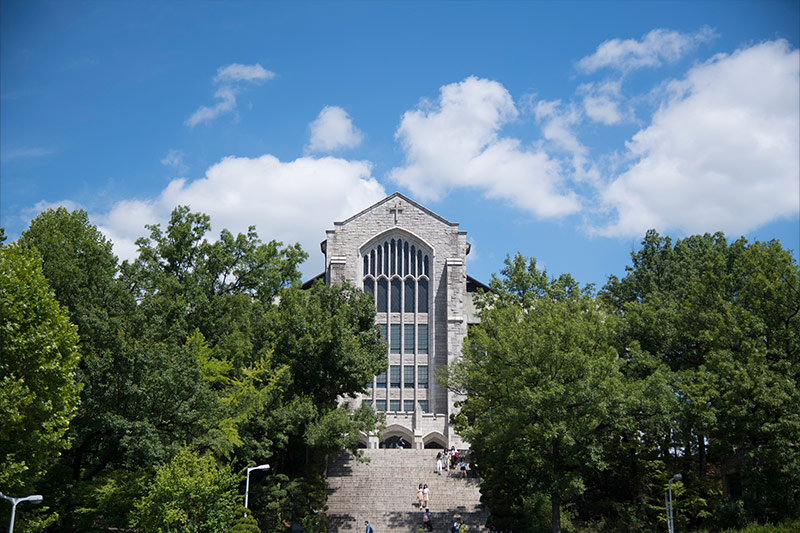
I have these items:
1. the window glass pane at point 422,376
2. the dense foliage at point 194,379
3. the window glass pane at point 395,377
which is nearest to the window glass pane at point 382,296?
the window glass pane at point 395,377

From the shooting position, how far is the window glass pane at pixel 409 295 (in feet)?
185

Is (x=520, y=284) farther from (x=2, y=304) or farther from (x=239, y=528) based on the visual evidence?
(x=2, y=304)

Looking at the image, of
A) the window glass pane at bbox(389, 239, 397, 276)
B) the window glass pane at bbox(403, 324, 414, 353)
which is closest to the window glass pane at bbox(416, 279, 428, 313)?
the window glass pane at bbox(403, 324, 414, 353)

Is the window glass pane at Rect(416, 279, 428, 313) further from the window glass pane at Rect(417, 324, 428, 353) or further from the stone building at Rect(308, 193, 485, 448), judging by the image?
the window glass pane at Rect(417, 324, 428, 353)

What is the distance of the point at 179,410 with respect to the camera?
A: 1177 inches

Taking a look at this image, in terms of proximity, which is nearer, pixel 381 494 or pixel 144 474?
pixel 144 474

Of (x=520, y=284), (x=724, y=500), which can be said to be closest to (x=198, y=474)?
(x=724, y=500)

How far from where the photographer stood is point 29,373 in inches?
942

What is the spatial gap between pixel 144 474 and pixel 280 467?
12.2 m

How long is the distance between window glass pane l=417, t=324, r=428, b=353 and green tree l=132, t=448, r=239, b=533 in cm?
2783

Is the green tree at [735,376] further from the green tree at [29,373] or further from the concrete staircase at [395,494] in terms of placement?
the green tree at [29,373]

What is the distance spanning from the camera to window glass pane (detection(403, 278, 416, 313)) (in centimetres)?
5625

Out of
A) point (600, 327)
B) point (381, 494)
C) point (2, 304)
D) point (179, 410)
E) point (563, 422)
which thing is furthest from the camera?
point (381, 494)

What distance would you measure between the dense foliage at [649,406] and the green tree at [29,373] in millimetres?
17082
